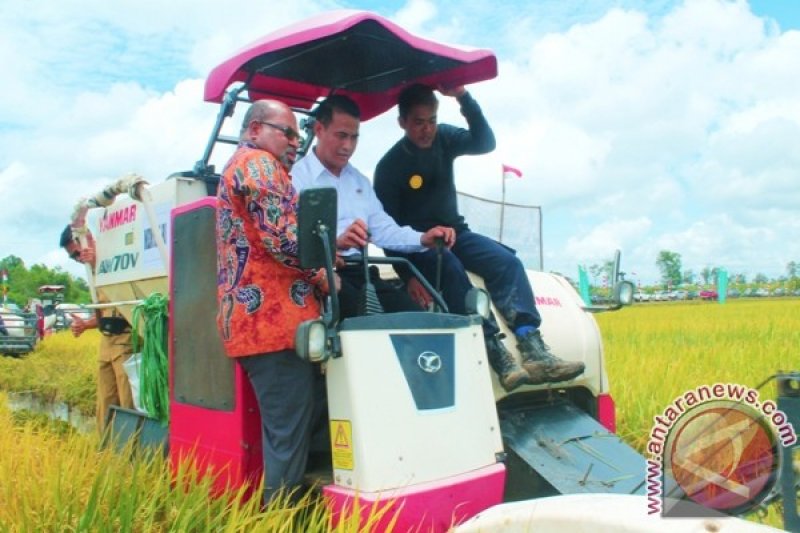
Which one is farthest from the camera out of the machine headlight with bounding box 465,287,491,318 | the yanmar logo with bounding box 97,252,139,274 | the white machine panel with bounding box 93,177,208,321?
the yanmar logo with bounding box 97,252,139,274

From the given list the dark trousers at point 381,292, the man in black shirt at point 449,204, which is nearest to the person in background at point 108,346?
the man in black shirt at point 449,204

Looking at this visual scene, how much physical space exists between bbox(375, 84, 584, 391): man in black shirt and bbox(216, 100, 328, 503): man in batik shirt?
3.22 ft

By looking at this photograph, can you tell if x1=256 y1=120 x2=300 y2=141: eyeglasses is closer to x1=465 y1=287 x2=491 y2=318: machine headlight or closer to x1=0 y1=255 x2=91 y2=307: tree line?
x1=465 y1=287 x2=491 y2=318: machine headlight

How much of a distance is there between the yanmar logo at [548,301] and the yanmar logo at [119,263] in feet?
8.26

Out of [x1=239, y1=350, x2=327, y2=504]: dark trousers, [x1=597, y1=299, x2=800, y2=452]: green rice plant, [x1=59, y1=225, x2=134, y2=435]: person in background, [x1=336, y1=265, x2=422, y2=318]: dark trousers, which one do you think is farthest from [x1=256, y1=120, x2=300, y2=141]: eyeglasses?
[x1=597, y1=299, x2=800, y2=452]: green rice plant

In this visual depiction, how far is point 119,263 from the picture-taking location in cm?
523

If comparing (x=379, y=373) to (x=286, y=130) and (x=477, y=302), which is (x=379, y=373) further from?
(x=286, y=130)

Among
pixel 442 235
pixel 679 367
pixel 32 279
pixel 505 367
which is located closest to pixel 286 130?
pixel 442 235

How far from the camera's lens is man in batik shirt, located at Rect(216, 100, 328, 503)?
2918mm

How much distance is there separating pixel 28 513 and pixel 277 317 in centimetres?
125

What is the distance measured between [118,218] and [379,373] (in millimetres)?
3327

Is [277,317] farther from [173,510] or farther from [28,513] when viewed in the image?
[28,513]

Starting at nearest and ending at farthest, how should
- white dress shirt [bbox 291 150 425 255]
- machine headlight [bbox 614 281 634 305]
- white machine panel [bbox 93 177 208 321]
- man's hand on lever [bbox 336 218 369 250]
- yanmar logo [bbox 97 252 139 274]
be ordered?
man's hand on lever [bbox 336 218 369 250]
white dress shirt [bbox 291 150 425 255]
machine headlight [bbox 614 281 634 305]
white machine panel [bbox 93 177 208 321]
yanmar logo [bbox 97 252 139 274]

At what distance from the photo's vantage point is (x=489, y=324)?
354 cm
